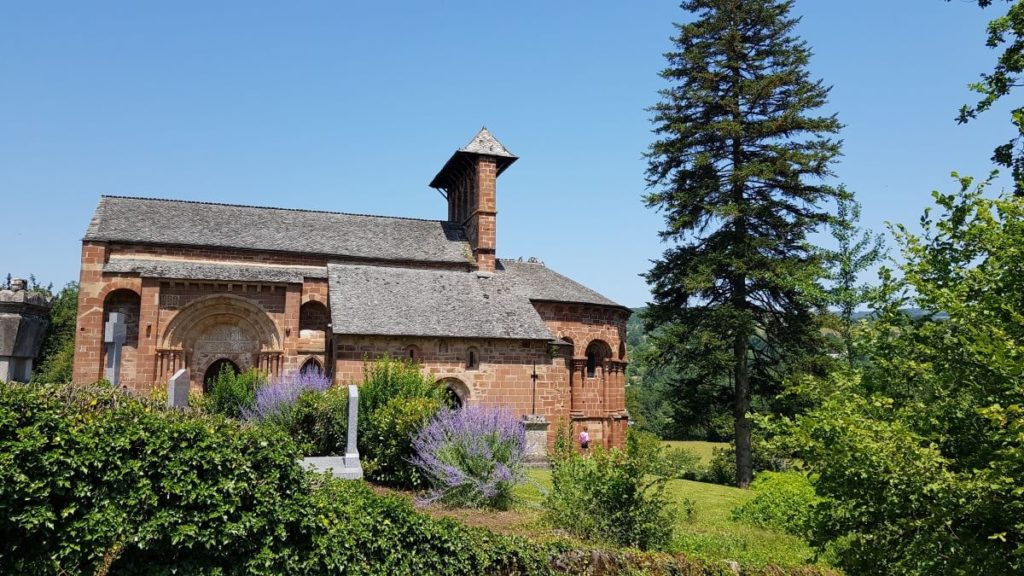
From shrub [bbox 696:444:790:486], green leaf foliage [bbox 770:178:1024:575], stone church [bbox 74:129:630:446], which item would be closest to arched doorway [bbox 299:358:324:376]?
stone church [bbox 74:129:630:446]

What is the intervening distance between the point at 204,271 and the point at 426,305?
23.9ft

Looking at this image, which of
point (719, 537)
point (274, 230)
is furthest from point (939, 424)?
point (274, 230)

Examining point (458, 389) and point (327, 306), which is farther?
point (327, 306)

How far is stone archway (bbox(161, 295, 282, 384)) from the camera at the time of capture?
72.2ft

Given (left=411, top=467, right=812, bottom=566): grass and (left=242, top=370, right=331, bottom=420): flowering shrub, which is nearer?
(left=411, top=467, right=812, bottom=566): grass

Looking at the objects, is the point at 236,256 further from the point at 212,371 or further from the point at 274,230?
the point at 212,371

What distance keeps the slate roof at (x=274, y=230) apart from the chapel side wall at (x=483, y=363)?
4920 millimetres

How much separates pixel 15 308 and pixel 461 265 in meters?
16.1

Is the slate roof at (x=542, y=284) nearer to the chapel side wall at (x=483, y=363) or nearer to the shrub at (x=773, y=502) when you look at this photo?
the chapel side wall at (x=483, y=363)

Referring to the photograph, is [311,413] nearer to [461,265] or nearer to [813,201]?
[461,265]

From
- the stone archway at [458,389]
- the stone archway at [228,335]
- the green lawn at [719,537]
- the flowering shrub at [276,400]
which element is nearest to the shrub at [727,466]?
the stone archway at [458,389]

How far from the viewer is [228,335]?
22.7m

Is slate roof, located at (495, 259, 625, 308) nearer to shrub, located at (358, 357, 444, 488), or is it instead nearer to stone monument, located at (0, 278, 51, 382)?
shrub, located at (358, 357, 444, 488)

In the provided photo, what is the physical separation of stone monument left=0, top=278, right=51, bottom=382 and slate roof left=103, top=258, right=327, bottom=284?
1003 cm
